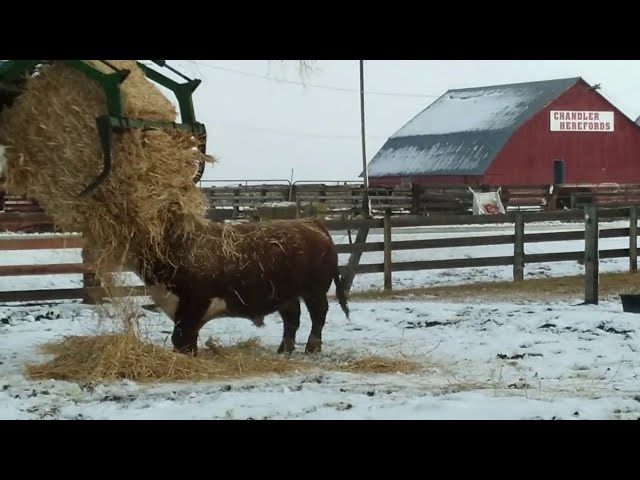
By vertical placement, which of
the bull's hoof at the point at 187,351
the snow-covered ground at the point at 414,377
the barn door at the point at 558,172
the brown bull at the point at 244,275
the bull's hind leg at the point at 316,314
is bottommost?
the snow-covered ground at the point at 414,377

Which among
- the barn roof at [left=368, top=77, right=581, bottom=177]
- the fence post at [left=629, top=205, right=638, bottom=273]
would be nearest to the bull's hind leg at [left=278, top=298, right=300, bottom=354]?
the fence post at [left=629, top=205, right=638, bottom=273]

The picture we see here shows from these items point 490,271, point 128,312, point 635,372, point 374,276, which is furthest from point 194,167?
point 490,271

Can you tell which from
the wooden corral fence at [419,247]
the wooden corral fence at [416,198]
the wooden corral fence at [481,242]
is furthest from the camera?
the wooden corral fence at [416,198]

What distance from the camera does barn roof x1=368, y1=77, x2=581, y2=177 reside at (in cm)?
3925

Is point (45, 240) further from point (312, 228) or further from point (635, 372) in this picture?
point (635, 372)

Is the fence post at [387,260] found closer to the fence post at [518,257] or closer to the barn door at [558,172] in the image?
the fence post at [518,257]

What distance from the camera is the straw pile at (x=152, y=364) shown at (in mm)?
6570

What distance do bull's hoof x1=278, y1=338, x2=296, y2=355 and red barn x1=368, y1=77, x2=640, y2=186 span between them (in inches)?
1237

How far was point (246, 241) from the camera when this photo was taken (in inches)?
298

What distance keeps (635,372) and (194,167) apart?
3.81 meters

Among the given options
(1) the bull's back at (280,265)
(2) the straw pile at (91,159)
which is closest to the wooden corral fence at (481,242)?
(1) the bull's back at (280,265)

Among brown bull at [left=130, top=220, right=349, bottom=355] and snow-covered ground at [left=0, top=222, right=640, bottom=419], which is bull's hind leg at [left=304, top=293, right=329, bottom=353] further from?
snow-covered ground at [left=0, top=222, right=640, bottom=419]

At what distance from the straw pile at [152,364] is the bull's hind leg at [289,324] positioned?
397mm

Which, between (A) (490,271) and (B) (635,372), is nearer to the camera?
(B) (635,372)
